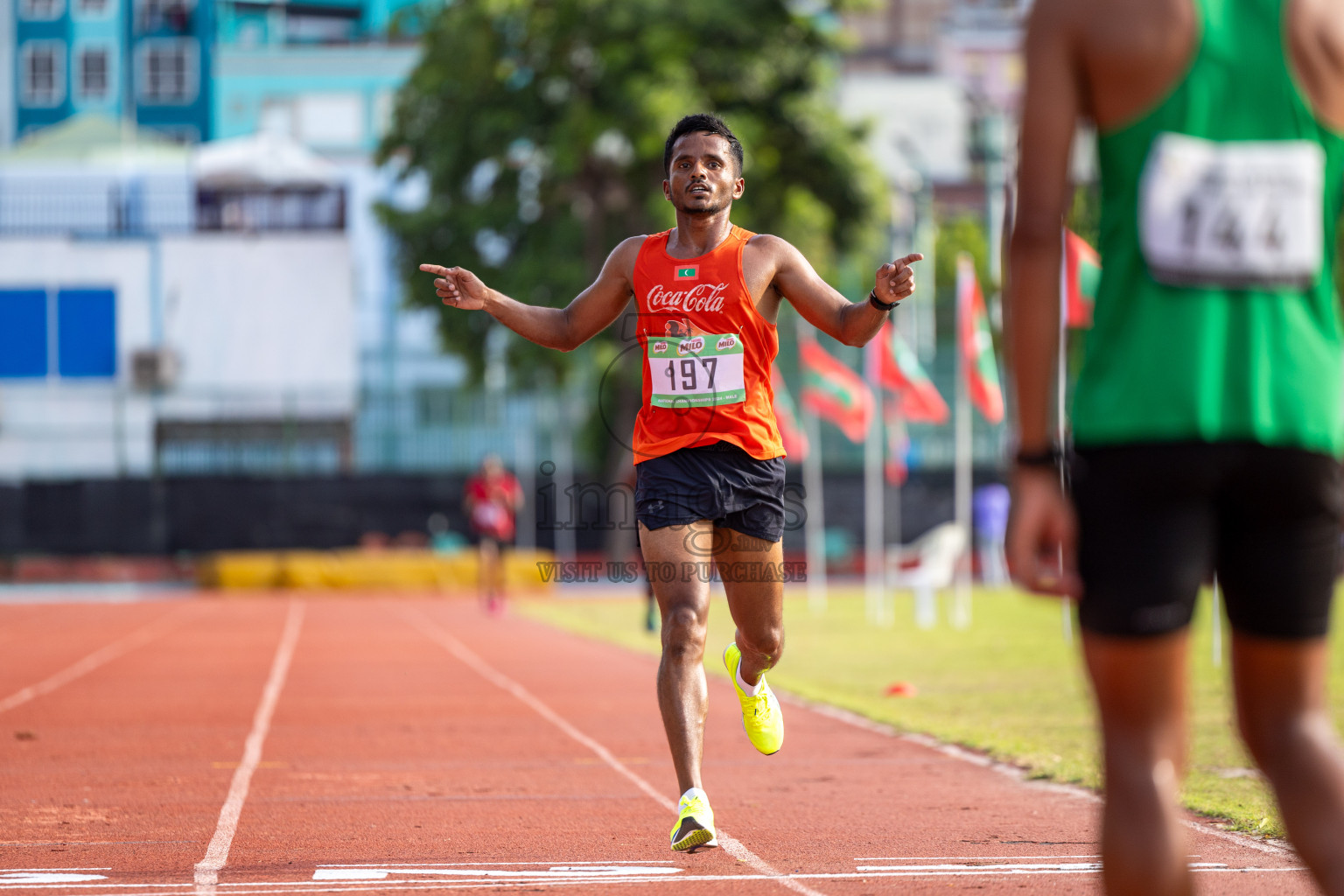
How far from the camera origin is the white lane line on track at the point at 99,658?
11797 millimetres

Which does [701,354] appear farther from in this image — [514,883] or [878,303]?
[514,883]

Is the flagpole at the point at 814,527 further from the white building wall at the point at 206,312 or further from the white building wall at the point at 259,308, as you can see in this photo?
the white building wall at the point at 259,308

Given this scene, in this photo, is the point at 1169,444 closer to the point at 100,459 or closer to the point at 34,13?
the point at 100,459

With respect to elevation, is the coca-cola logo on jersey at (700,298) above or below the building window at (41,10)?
below

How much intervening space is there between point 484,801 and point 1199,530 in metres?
4.55

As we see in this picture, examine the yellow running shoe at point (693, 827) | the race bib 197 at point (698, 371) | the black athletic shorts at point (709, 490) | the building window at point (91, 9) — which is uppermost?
the building window at point (91, 9)

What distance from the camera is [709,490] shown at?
5371 mm

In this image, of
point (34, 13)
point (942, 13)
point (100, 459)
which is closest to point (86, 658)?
point (100, 459)

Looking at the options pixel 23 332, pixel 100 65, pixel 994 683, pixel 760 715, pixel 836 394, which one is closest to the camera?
pixel 760 715

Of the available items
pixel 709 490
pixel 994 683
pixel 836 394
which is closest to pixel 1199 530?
pixel 709 490

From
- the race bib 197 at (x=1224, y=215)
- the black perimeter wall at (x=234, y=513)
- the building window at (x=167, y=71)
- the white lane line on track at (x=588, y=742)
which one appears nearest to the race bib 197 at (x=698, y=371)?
the white lane line on track at (x=588, y=742)

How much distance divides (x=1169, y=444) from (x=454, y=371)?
46.9 m

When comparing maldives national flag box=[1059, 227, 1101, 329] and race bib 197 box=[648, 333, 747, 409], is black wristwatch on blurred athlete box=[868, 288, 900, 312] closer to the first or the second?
race bib 197 box=[648, 333, 747, 409]

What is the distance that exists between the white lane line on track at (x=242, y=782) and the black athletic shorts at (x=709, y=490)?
1.62 m
